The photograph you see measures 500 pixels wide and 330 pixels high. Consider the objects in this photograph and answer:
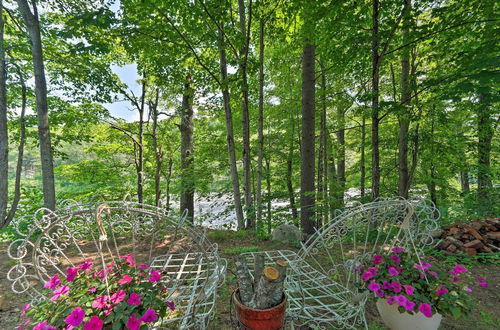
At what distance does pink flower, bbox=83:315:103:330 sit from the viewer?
1.08 meters

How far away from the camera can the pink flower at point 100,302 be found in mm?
1151

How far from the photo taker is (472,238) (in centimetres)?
339

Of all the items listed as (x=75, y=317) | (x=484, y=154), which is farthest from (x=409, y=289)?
(x=484, y=154)

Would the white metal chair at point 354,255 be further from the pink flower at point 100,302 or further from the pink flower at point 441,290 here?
the pink flower at point 100,302

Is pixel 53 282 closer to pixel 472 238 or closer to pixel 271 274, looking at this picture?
pixel 271 274

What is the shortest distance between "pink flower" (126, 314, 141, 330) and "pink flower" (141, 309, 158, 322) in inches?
1.1

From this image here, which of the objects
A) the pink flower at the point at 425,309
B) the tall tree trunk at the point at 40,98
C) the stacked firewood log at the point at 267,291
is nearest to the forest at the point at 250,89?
the tall tree trunk at the point at 40,98

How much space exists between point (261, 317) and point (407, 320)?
1.11 m

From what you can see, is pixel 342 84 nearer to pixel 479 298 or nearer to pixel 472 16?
pixel 472 16

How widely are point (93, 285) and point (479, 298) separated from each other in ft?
12.0

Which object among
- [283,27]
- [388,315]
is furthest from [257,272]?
[283,27]

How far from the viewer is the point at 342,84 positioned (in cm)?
645

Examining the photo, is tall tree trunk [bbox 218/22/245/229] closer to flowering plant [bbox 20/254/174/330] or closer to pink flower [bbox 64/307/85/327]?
flowering plant [bbox 20/254/174/330]

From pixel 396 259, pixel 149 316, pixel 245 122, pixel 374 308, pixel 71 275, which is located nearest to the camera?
pixel 149 316
